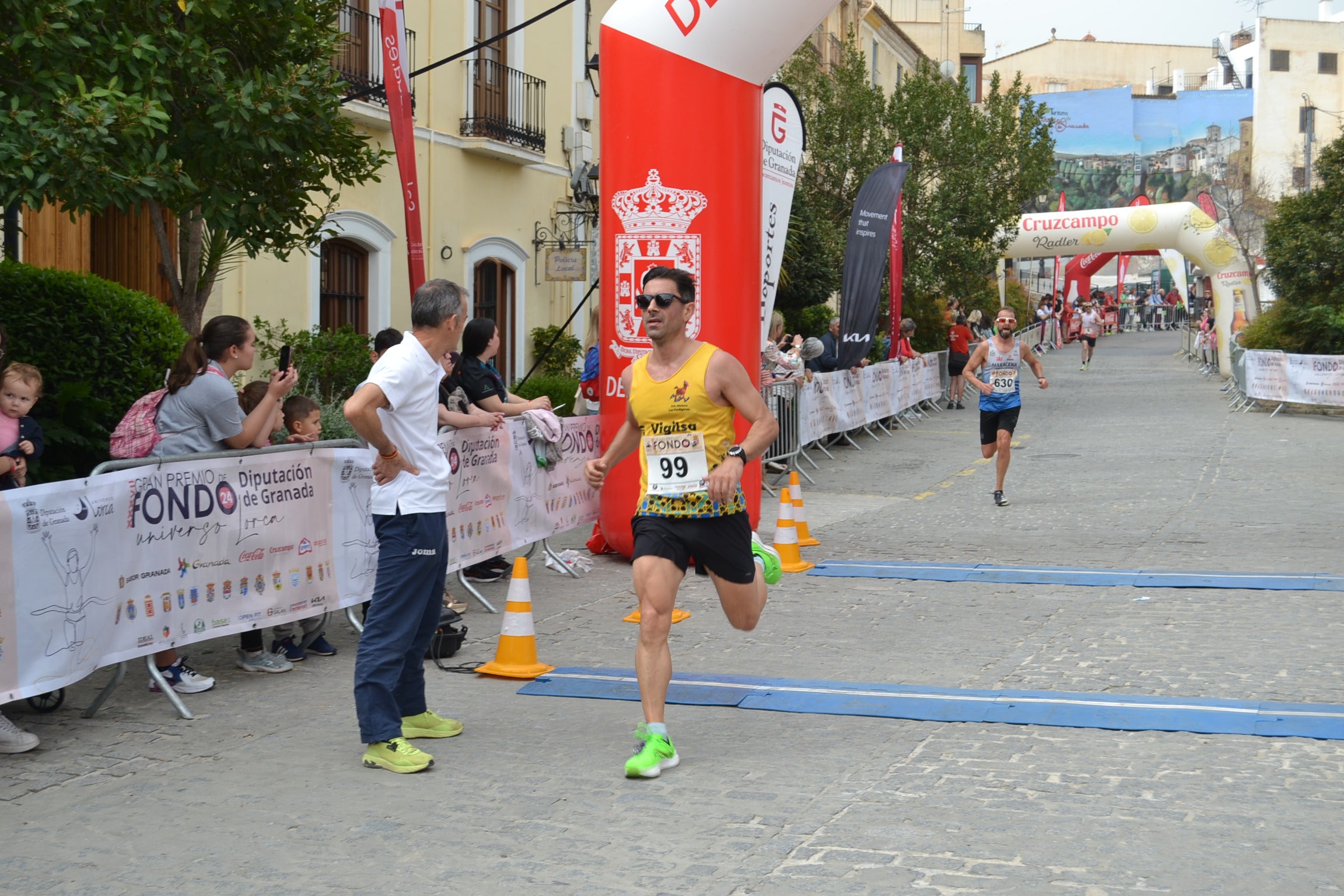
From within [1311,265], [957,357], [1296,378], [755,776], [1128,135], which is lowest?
[755,776]

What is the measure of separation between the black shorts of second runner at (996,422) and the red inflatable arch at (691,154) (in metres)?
4.39

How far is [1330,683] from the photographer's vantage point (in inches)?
253

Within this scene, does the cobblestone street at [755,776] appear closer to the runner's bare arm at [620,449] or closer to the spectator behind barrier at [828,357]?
the runner's bare arm at [620,449]

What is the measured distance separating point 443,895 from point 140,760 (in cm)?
201

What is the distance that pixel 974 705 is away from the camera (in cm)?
608

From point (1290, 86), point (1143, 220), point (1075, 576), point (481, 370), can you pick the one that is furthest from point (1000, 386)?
point (1290, 86)

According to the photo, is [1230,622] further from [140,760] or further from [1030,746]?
[140,760]

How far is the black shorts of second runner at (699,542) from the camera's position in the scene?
542 cm

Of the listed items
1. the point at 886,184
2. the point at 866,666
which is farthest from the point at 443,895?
the point at 886,184

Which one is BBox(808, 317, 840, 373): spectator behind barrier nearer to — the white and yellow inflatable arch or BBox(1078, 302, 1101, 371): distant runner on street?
the white and yellow inflatable arch

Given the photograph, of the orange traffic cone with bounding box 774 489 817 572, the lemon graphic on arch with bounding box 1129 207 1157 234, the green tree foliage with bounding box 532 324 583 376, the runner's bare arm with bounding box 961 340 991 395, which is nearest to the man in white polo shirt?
the orange traffic cone with bounding box 774 489 817 572

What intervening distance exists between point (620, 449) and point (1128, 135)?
9276 centimetres

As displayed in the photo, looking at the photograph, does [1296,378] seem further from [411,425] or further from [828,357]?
[411,425]

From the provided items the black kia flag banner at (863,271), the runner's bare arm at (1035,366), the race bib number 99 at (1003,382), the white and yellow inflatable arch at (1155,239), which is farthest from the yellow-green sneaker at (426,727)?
the white and yellow inflatable arch at (1155,239)
